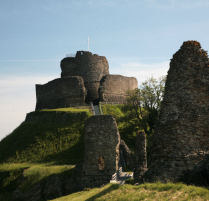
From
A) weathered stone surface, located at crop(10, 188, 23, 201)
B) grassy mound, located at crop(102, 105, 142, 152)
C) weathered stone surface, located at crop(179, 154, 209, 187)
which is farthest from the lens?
grassy mound, located at crop(102, 105, 142, 152)

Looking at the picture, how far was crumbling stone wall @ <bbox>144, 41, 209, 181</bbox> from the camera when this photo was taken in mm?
7980

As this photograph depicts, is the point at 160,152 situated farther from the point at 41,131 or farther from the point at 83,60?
the point at 83,60

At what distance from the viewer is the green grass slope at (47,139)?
26.1m

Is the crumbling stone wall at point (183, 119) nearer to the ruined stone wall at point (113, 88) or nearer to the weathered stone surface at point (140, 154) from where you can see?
the weathered stone surface at point (140, 154)

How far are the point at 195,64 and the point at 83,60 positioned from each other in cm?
3715

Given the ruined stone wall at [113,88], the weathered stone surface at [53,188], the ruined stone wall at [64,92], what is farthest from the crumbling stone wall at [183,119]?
the ruined stone wall at [113,88]

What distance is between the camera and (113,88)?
42312mm

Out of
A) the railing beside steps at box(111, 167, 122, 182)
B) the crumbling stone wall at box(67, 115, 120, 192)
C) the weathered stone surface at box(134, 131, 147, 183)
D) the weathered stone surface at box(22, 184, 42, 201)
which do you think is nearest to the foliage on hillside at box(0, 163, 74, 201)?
the weathered stone surface at box(22, 184, 42, 201)

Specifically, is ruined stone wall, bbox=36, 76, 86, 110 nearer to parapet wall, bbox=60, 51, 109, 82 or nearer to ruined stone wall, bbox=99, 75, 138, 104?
ruined stone wall, bbox=99, 75, 138, 104

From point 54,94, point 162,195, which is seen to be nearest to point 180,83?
point 162,195

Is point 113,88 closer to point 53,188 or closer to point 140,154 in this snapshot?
point 53,188

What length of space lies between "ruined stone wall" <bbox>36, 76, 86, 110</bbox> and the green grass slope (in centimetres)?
697

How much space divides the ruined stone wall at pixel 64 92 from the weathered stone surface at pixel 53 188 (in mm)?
18802

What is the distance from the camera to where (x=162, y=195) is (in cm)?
736
